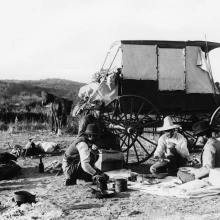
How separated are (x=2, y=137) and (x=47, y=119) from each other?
5786 millimetres

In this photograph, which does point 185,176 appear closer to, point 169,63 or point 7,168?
point 169,63

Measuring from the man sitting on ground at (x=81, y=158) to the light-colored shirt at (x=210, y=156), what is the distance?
1610 mm

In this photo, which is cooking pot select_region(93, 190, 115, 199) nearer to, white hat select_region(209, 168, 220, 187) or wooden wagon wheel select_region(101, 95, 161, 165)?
white hat select_region(209, 168, 220, 187)

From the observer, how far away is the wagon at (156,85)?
9.53 meters

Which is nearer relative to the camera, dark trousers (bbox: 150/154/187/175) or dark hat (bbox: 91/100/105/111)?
dark trousers (bbox: 150/154/187/175)

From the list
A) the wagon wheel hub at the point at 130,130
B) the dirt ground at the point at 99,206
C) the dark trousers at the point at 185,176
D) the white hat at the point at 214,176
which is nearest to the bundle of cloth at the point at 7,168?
the dirt ground at the point at 99,206

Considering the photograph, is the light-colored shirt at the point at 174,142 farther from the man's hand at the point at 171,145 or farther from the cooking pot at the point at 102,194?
the cooking pot at the point at 102,194

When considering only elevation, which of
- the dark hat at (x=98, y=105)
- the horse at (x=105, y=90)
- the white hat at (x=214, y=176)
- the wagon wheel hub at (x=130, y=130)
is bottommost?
the white hat at (x=214, y=176)

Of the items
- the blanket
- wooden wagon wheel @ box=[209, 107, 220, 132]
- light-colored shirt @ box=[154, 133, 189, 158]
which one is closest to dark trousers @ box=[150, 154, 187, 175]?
light-colored shirt @ box=[154, 133, 189, 158]

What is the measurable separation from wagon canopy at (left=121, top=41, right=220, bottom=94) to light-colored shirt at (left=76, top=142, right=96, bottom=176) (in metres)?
3.12

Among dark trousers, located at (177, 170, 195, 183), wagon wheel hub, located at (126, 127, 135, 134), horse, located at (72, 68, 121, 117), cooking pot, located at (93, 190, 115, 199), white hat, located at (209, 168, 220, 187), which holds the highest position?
horse, located at (72, 68, 121, 117)

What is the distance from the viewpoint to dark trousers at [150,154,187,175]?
804 cm

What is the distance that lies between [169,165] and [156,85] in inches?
92.0

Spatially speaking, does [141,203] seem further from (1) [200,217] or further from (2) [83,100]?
(2) [83,100]
